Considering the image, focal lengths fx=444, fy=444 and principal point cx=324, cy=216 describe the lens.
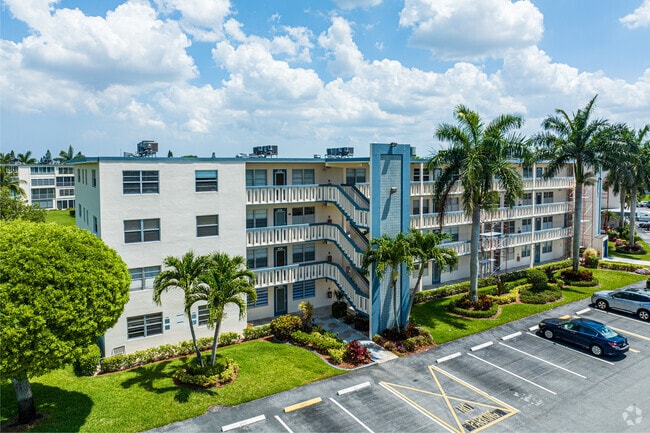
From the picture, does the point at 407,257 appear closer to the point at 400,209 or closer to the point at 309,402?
the point at 400,209

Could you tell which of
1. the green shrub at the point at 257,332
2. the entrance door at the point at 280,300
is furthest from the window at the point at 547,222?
the green shrub at the point at 257,332

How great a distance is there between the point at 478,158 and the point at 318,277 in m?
12.6

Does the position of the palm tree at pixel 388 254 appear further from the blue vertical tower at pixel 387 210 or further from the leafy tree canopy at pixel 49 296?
the leafy tree canopy at pixel 49 296

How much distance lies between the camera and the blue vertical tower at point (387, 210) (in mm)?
25188

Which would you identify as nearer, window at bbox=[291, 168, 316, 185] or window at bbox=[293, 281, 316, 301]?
window at bbox=[291, 168, 316, 185]

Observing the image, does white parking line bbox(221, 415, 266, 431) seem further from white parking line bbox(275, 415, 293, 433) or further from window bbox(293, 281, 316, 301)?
window bbox(293, 281, 316, 301)

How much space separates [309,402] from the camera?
18.7m

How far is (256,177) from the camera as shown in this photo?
28.1 metres

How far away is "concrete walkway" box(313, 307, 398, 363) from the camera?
77.3ft

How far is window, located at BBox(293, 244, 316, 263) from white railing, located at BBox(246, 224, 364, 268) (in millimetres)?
1563

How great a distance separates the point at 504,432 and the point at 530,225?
30.0m

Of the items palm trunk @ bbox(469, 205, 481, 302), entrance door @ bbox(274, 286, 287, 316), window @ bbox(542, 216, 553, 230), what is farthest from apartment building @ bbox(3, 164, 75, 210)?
window @ bbox(542, 216, 553, 230)

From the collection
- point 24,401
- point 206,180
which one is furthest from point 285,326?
point 24,401

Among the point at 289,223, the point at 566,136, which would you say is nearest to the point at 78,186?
the point at 289,223
